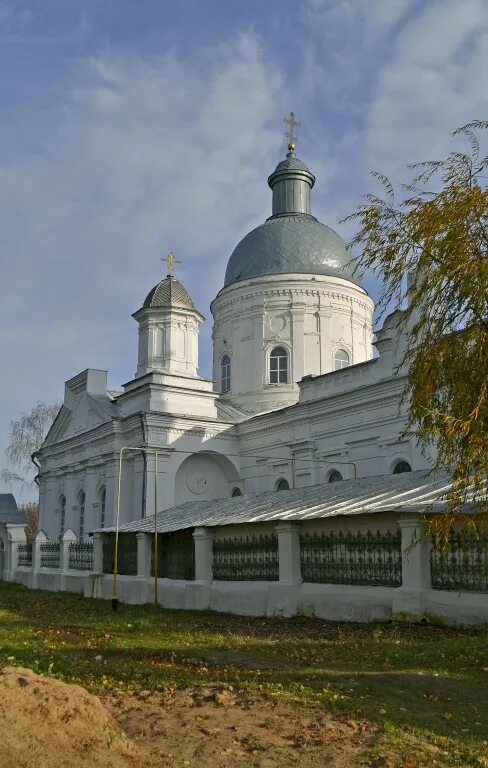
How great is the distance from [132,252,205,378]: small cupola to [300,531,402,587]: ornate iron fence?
A: 15.7 metres

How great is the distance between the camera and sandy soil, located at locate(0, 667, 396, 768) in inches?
169

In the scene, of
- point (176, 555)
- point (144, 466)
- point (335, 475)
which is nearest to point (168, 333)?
point (144, 466)

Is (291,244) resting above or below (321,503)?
above

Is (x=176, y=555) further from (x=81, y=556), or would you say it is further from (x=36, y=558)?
(x=36, y=558)

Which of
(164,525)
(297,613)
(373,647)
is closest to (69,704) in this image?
(373,647)

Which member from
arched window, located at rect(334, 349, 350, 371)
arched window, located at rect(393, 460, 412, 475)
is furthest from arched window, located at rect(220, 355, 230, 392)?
arched window, located at rect(393, 460, 412, 475)

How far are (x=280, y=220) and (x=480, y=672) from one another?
26.4 metres

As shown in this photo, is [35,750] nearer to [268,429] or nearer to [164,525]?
[164,525]

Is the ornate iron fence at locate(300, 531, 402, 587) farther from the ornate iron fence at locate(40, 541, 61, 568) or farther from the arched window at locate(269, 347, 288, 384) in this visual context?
the arched window at locate(269, 347, 288, 384)

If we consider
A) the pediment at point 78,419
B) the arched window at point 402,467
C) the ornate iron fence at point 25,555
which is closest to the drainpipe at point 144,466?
the pediment at point 78,419

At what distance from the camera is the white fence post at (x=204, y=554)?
1509 centimetres

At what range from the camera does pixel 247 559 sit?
14.3 m

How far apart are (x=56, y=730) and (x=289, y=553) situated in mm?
8970

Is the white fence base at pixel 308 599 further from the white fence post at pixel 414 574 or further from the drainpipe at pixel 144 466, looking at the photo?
the drainpipe at pixel 144 466
